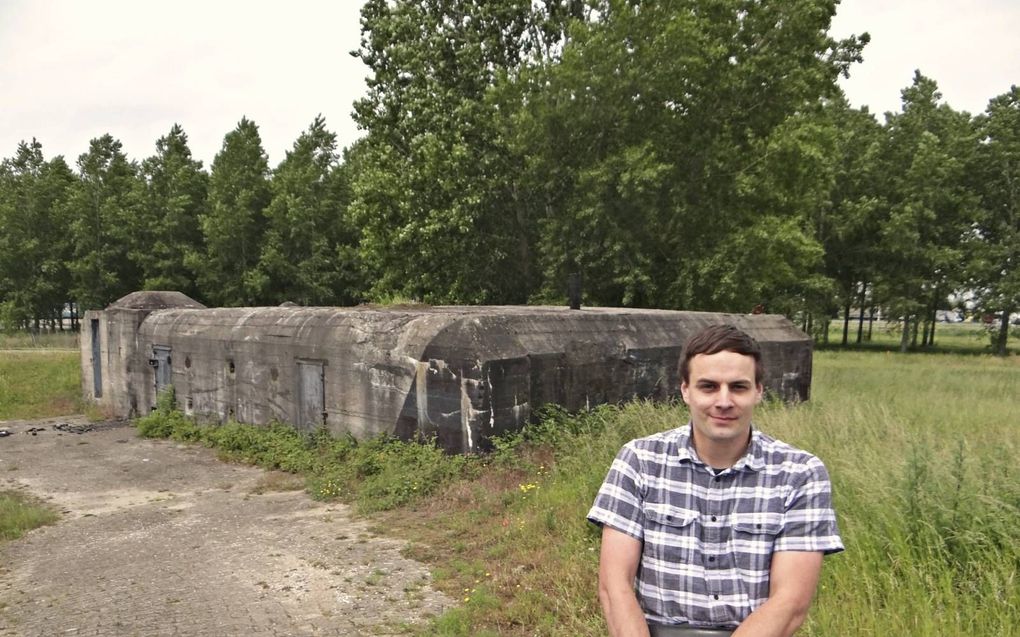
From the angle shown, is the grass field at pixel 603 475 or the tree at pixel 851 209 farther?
the tree at pixel 851 209

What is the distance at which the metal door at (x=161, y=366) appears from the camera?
14.0 metres

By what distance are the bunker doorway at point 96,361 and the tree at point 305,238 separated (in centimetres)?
1440

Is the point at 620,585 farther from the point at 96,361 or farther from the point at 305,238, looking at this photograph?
the point at 305,238

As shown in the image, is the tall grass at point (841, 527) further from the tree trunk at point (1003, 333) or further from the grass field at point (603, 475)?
the tree trunk at point (1003, 333)

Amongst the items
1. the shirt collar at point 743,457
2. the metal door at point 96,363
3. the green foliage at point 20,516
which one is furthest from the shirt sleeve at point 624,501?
the metal door at point 96,363

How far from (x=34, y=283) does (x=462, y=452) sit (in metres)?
37.1

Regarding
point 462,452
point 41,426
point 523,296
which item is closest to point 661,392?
point 462,452

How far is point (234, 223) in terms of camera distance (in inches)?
1267

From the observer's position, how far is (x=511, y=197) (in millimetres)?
20328

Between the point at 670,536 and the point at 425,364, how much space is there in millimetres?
6639

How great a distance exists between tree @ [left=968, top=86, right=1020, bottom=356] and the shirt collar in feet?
110

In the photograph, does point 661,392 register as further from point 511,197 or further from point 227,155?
point 227,155

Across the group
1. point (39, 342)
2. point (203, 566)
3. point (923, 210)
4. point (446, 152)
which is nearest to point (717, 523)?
point (203, 566)

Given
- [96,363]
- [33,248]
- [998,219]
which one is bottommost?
[96,363]
